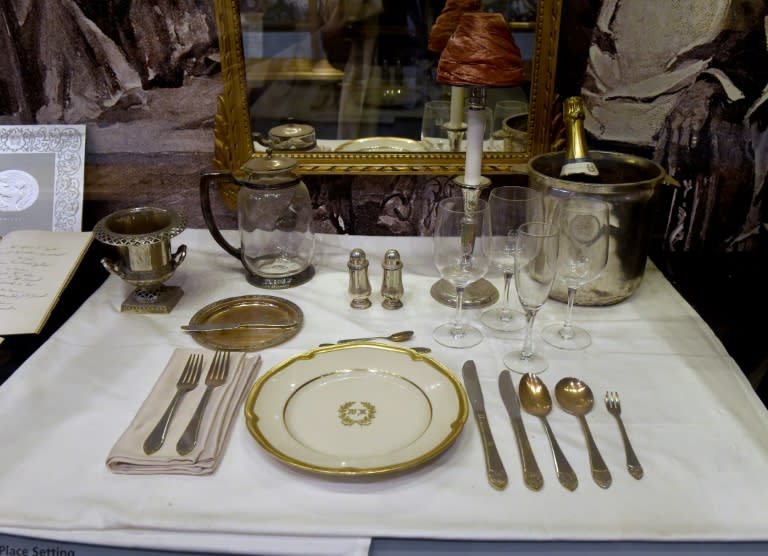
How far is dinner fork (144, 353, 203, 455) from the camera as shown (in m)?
0.66

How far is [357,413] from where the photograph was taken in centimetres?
71

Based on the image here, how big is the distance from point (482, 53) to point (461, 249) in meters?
0.28

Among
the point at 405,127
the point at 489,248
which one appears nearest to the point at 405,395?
the point at 489,248

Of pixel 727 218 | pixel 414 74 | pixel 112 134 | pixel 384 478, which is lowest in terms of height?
pixel 384 478

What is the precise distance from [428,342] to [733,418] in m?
0.38

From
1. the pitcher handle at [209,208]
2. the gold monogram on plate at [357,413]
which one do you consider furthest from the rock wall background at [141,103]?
the gold monogram on plate at [357,413]

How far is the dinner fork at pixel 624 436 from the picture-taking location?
63 cm

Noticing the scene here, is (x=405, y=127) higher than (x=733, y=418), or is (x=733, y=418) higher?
(x=405, y=127)

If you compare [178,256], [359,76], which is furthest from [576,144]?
[178,256]

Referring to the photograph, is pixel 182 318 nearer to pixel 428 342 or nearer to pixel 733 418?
pixel 428 342

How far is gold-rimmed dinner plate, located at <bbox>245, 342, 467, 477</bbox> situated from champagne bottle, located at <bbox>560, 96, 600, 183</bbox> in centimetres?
40

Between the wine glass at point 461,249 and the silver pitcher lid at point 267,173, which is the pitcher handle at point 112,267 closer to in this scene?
the silver pitcher lid at point 267,173

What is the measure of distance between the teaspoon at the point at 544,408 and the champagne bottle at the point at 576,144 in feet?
1.19

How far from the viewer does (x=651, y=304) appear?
0.97 metres
